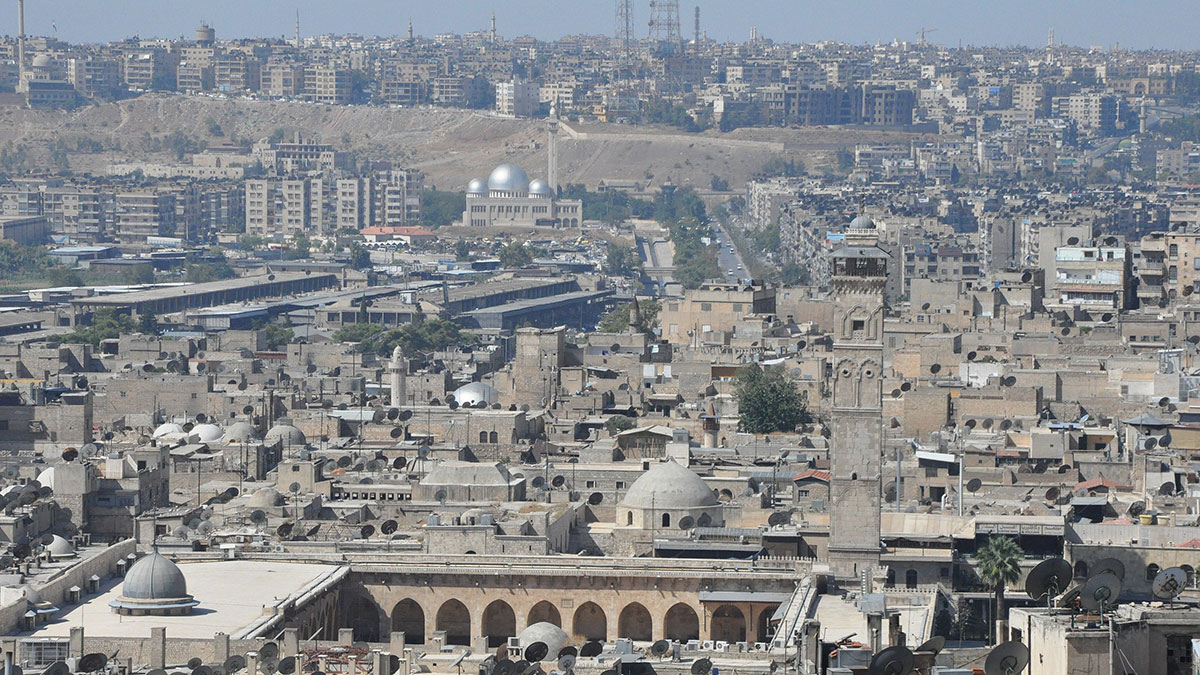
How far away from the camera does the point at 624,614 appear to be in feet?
145

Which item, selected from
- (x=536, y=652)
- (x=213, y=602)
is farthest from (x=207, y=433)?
(x=536, y=652)

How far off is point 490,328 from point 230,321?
334 inches

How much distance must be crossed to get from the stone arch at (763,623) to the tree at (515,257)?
293ft

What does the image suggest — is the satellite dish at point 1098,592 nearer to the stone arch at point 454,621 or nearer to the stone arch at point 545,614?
the stone arch at point 545,614

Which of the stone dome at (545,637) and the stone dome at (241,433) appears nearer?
the stone dome at (545,637)

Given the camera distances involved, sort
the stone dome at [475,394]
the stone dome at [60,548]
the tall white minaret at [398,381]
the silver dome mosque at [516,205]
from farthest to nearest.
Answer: the silver dome mosque at [516,205] < the tall white minaret at [398,381] < the stone dome at [475,394] < the stone dome at [60,548]

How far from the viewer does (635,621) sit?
44.2 meters

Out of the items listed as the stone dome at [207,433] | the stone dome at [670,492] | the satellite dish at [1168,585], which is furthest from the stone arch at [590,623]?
the satellite dish at [1168,585]

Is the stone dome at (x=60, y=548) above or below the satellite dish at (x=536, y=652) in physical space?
above

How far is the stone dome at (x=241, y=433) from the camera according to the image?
58.3 meters

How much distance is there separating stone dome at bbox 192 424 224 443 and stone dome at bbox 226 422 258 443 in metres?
0.20

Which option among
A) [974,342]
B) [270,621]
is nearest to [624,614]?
[270,621]

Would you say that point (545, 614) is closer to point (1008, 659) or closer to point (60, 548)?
point (60, 548)

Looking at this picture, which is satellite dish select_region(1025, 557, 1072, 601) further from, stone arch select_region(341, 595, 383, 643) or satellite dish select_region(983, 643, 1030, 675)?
stone arch select_region(341, 595, 383, 643)
